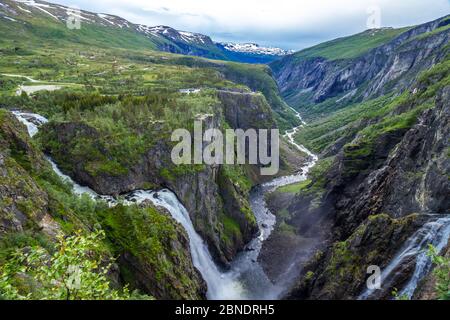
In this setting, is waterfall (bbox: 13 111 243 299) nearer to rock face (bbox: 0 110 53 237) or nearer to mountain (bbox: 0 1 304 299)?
mountain (bbox: 0 1 304 299)

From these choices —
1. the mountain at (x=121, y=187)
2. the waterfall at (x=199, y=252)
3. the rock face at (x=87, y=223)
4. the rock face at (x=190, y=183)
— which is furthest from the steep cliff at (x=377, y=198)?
the rock face at (x=87, y=223)

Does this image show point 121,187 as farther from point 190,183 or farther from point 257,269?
point 257,269

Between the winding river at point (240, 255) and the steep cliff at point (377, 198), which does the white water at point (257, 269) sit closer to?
the winding river at point (240, 255)

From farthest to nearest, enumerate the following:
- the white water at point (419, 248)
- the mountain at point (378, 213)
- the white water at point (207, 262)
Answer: the white water at point (207, 262)
the mountain at point (378, 213)
the white water at point (419, 248)

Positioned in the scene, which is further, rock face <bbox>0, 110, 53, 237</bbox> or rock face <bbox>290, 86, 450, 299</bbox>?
rock face <bbox>290, 86, 450, 299</bbox>

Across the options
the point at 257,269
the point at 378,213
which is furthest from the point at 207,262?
the point at 378,213

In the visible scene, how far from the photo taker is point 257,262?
8194cm

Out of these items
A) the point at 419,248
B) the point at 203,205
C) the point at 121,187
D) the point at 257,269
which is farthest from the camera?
the point at 203,205

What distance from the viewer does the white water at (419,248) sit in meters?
46.0

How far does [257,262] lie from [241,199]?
23.4 meters

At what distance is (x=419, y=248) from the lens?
4988 centimetres

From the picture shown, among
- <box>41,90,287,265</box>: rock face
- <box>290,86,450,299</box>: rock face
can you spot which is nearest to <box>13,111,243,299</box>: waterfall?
<box>41,90,287,265</box>: rock face

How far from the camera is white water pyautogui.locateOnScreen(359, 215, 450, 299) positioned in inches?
1811
